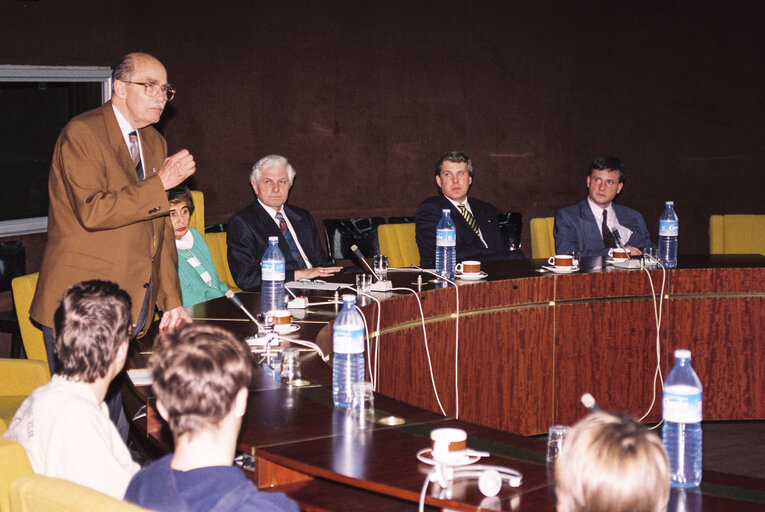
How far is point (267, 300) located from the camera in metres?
3.46

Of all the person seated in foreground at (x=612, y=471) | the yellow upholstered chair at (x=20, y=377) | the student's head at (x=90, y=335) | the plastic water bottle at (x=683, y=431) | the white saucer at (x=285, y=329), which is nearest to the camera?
the person seated in foreground at (x=612, y=471)

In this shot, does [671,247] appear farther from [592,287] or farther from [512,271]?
[512,271]

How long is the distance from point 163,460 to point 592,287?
3124 millimetres

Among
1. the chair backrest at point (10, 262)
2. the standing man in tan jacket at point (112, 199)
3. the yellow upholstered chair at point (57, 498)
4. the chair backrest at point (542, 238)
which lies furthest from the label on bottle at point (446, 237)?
the yellow upholstered chair at point (57, 498)

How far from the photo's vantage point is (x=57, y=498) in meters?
1.35

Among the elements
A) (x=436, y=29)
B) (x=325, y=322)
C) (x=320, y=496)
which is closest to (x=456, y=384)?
(x=325, y=322)

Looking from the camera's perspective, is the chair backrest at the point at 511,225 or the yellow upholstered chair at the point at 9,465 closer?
the yellow upholstered chair at the point at 9,465

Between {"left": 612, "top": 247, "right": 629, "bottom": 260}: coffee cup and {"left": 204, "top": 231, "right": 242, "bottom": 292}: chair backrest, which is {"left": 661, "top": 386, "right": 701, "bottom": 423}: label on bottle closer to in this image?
{"left": 612, "top": 247, "right": 629, "bottom": 260}: coffee cup

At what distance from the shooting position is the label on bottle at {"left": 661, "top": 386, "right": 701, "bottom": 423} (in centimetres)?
194

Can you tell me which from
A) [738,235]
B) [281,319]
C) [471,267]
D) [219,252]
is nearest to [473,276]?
[471,267]

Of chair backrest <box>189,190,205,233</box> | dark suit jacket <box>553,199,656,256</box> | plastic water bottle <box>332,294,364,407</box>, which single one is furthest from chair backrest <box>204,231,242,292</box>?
plastic water bottle <box>332,294,364,407</box>

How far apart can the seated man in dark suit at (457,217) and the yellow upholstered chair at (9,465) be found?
3.27 m

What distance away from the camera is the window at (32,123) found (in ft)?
16.3

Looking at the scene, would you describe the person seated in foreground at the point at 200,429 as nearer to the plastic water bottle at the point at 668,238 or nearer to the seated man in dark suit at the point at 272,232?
the seated man in dark suit at the point at 272,232
